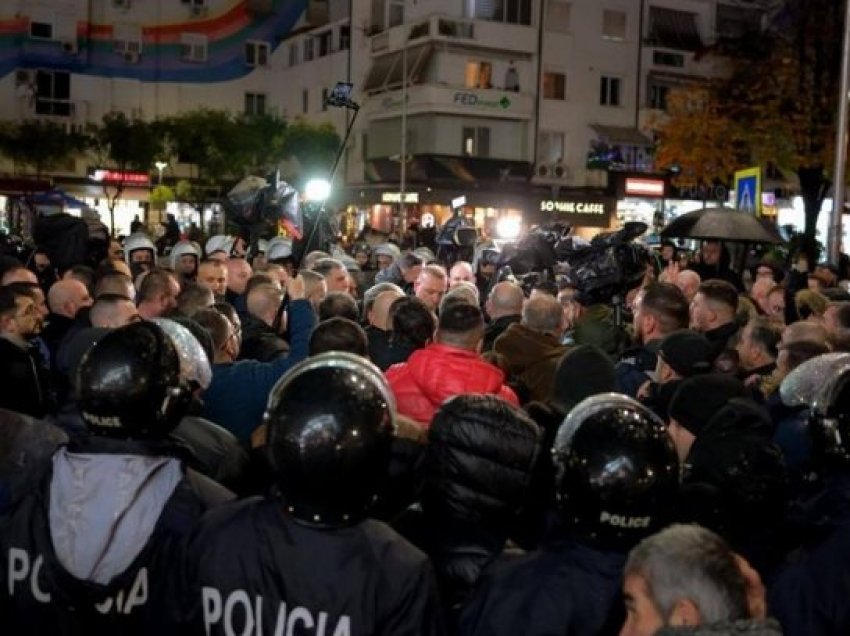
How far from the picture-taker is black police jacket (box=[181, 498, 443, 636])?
249cm

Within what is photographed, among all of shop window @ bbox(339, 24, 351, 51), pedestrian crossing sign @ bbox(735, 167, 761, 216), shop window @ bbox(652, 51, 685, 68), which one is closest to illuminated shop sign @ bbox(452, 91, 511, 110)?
shop window @ bbox(652, 51, 685, 68)

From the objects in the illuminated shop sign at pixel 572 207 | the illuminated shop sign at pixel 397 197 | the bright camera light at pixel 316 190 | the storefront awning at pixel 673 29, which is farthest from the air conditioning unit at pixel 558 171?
the bright camera light at pixel 316 190

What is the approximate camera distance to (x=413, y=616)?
250 cm

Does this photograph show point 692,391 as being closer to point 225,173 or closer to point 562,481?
point 562,481

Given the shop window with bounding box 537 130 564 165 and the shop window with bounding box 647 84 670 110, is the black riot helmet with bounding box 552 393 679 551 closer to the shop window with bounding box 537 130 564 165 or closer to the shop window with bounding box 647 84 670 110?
the shop window with bounding box 537 130 564 165

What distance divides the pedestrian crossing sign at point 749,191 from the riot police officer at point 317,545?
37.3ft

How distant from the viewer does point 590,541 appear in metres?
2.67

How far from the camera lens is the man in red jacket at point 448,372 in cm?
489

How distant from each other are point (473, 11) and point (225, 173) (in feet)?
46.2

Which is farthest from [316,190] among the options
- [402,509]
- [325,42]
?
[325,42]

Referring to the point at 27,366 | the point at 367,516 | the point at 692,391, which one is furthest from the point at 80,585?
the point at 692,391

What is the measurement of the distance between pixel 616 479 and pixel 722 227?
897cm

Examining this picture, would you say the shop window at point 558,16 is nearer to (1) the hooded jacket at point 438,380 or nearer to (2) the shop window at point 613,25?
(2) the shop window at point 613,25

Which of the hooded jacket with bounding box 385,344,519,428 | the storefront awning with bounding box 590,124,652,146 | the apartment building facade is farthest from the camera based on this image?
the storefront awning with bounding box 590,124,652,146
